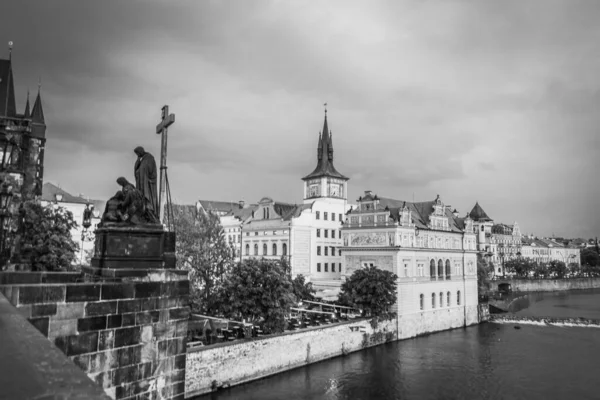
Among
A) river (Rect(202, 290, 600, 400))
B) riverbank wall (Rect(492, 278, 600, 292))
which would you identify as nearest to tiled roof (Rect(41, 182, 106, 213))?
river (Rect(202, 290, 600, 400))

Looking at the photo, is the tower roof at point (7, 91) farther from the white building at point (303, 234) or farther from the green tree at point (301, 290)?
the green tree at point (301, 290)

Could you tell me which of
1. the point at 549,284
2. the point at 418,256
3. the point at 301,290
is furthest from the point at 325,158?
the point at 549,284

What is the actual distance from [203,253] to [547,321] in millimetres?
38947

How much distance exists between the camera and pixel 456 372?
3112 centimetres

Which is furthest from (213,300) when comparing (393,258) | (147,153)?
(147,153)

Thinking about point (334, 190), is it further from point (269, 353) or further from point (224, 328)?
point (269, 353)

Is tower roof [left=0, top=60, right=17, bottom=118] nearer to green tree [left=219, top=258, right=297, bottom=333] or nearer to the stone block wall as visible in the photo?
green tree [left=219, top=258, right=297, bottom=333]

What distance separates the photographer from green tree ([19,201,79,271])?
2628 cm

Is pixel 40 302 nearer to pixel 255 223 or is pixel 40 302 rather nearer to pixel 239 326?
pixel 239 326

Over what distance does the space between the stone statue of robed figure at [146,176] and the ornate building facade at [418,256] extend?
3453 centimetres

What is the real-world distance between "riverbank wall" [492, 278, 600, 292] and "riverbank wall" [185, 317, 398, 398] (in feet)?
202

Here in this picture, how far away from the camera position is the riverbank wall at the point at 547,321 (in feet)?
158

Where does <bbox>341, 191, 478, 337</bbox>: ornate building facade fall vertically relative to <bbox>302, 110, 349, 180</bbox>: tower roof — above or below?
below

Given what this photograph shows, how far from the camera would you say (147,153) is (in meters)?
10.5
